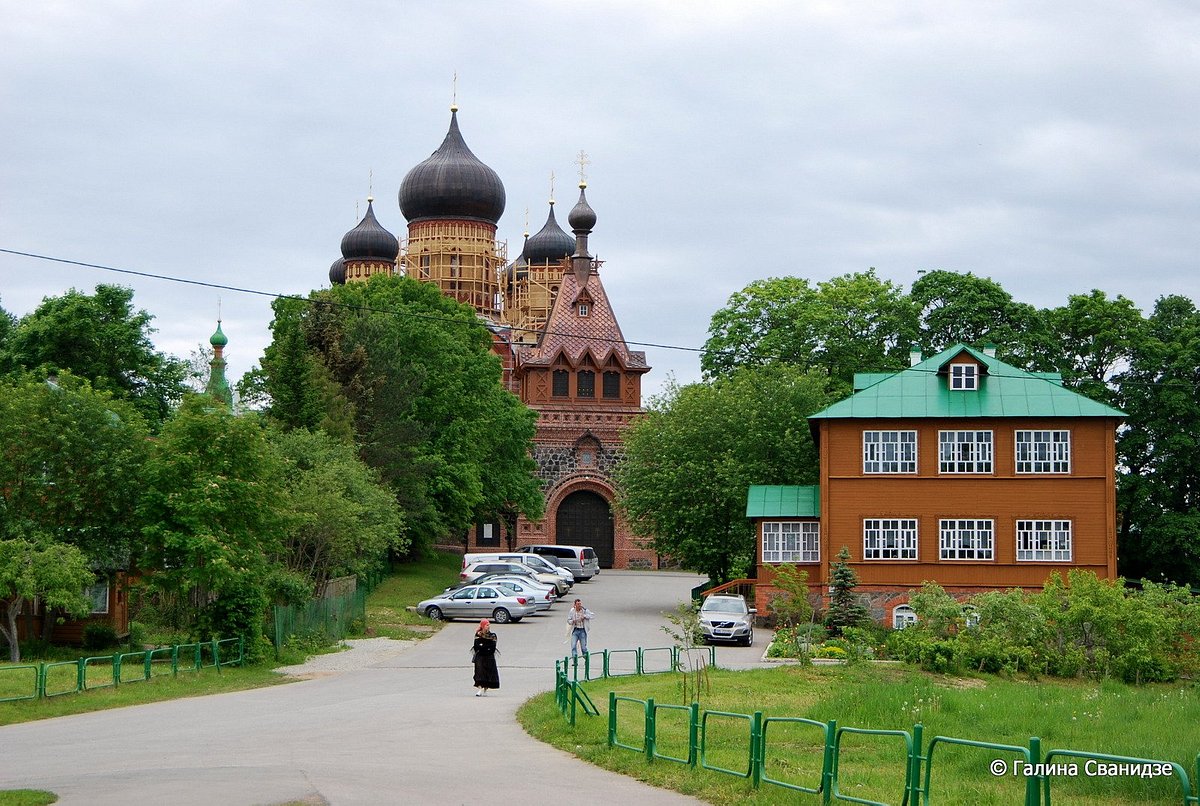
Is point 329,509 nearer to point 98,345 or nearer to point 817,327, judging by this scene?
point 98,345

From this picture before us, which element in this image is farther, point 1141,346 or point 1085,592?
point 1141,346

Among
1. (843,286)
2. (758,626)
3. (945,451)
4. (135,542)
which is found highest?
(843,286)

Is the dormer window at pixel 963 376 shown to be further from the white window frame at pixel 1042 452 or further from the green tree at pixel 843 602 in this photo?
the green tree at pixel 843 602

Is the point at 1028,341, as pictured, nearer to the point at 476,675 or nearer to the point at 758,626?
the point at 758,626

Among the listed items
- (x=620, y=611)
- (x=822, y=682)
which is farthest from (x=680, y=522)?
(x=822, y=682)

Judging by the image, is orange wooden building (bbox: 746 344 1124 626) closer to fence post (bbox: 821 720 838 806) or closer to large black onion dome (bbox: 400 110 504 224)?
fence post (bbox: 821 720 838 806)

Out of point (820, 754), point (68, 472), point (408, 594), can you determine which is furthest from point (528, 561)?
point (820, 754)

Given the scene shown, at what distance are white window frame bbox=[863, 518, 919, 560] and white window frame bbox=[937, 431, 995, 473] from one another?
1799mm

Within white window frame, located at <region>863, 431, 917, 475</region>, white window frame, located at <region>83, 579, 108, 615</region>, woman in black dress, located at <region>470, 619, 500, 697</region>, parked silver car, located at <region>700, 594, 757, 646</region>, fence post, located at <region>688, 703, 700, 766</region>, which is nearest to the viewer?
fence post, located at <region>688, 703, 700, 766</region>

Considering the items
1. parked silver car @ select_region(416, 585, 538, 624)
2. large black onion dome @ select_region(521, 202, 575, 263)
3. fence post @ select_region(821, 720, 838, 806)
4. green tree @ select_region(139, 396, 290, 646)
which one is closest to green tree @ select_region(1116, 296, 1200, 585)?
parked silver car @ select_region(416, 585, 538, 624)

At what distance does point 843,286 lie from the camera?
183 feet

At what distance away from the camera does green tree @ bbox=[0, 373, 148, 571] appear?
30438mm

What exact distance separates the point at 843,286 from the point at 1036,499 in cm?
1891

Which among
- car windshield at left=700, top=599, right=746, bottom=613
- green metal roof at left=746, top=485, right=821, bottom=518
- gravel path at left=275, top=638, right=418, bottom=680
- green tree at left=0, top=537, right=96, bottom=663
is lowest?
gravel path at left=275, top=638, right=418, bottom=680
